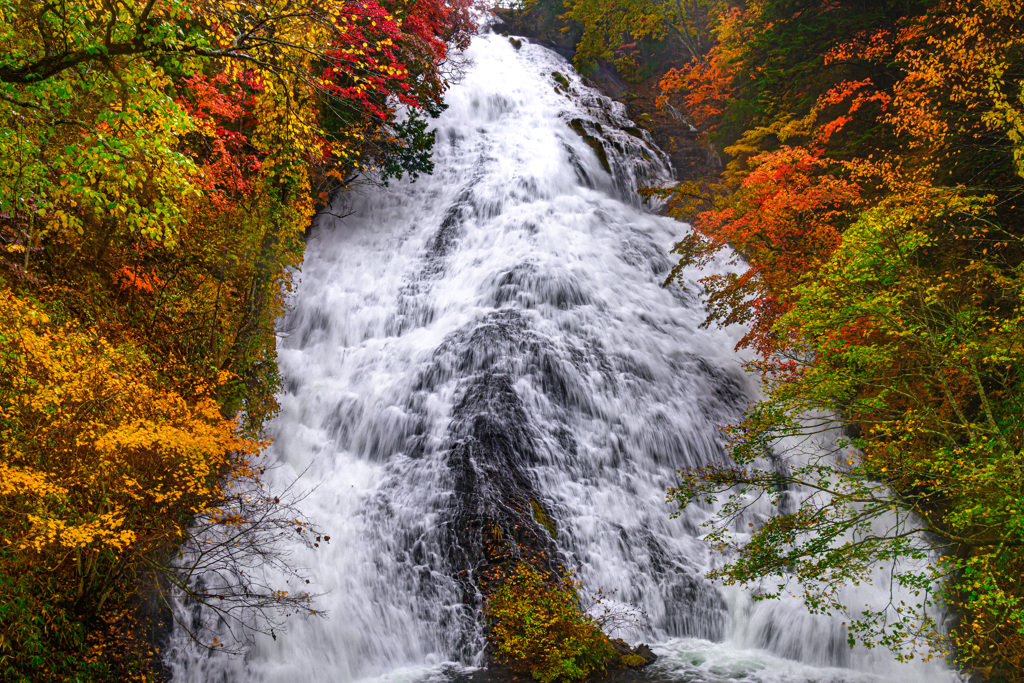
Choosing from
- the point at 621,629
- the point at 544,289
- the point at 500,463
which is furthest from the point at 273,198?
the point at 621,629

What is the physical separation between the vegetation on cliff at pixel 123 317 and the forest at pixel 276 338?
42 millimetres

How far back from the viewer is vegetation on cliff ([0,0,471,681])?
517 cm

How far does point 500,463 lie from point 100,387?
18.5 ft

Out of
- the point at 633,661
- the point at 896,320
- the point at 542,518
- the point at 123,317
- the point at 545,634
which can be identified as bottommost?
the point at 633,661

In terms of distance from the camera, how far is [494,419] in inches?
389

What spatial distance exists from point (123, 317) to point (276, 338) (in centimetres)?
391

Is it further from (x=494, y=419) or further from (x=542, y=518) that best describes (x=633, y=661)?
(x=494, y=419)

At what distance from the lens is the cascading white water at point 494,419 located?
7.67 m

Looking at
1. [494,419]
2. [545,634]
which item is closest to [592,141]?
[494,419]

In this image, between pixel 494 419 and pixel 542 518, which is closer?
pixel 542 518

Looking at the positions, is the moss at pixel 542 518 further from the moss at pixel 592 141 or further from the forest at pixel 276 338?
the moss at pixel 592 141

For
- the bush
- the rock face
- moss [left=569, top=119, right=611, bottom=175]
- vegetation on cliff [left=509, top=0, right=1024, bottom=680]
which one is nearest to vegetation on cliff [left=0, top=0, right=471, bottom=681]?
the bush

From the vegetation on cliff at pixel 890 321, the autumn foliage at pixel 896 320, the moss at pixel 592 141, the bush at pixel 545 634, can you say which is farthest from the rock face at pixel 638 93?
the bush at pixel 545 634

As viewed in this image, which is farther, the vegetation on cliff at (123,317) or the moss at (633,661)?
the moss at (633,661)
